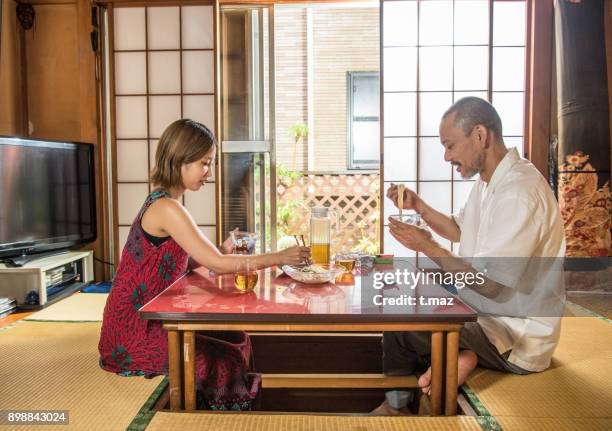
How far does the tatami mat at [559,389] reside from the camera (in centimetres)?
153

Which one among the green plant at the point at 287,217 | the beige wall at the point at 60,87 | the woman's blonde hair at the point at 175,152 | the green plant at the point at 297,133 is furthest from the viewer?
the green plant at the point at 297,133

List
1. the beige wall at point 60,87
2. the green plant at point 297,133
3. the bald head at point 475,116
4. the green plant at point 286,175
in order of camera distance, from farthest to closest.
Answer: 1. the green plant at point 297,133
2. the green plant at point 286,175
3. the beige wall at point 60,87
4. the bald head at point 475,116

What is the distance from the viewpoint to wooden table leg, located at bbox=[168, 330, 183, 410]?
4.94ft

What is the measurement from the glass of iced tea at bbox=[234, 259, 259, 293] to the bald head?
0.95m

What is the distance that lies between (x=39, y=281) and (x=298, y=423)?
2329mm

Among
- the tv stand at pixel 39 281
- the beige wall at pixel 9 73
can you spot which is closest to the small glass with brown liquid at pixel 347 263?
the tv stand at pixel 39 281

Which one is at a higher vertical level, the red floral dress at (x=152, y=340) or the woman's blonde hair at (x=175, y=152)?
the woman's blonde hair at (x=175, y=152)

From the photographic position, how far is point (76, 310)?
10.1 feet

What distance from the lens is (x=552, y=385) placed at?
5.64 ft

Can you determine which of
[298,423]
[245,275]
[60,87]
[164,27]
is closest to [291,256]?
[245,275]

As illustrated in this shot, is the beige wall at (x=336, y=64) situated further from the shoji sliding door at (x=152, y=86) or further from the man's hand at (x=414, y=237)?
the man's hand at (x=414, y=237)

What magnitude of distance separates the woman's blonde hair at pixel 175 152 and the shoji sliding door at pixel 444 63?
2.43 metres

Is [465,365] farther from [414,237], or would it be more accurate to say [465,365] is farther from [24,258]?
[24,258]

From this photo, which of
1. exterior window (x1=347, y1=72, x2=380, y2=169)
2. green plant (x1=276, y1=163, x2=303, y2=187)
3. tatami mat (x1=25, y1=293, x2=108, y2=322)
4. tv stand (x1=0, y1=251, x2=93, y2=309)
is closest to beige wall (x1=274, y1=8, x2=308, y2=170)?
green plant (x1=276, y1=163, x2=303, y2=187)
